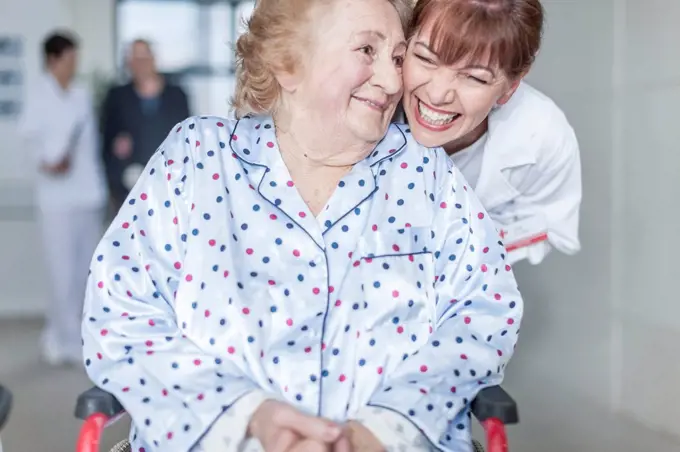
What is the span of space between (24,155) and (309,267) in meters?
4.26

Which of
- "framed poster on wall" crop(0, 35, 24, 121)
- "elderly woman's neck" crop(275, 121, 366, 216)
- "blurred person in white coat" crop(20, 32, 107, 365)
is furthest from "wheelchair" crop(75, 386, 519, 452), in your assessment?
"framed poster on wall" crop(0, 35, 24, 121)

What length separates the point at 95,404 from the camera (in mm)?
1199

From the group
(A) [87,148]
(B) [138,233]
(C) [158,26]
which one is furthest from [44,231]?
(B) [138,233]

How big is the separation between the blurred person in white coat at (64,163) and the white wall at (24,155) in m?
1.30

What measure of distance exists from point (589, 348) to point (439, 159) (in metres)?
2.00

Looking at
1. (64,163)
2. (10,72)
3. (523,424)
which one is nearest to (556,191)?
(523,424)

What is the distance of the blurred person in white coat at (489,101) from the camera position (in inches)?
52.6

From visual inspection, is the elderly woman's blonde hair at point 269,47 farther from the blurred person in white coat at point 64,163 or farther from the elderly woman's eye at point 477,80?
the blurred person in white coat at point 64,163

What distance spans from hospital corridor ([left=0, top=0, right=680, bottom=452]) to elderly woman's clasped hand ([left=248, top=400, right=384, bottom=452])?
2.41 feet

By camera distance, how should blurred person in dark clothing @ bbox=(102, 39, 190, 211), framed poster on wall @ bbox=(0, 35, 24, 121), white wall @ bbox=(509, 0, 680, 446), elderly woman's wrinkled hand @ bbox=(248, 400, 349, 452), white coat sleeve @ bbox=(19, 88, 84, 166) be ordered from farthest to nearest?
framed poster on wall @ bbox=(0, 35, 24, 121) → white coat sleeve @ bbox=(19, 88, 84, 166) → blurred person in dark clothing @ bbox=(102, 39, 190, 211) → white wall @ bbox=(509, 0, 680, 446) → elderly woman's wrinkled hand @ bbox=(248, 400, 349, 452)

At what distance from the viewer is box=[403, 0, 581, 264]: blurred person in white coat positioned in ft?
4.38

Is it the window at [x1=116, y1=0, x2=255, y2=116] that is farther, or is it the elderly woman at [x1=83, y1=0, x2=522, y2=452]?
the window at [x1=116, y1=0, x2=255, y2=116]

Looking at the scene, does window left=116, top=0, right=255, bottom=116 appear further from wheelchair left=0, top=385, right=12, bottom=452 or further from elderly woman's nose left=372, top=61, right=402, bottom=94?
wheelchair left=0, top=385, right=12, bottom=452

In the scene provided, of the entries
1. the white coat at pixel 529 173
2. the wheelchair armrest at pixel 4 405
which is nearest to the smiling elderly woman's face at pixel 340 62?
the white coat at pixel 529 173
